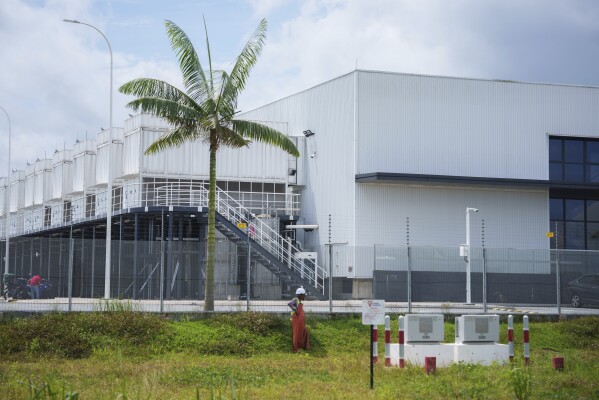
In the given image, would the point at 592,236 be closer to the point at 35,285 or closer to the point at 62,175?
the point at 35,285

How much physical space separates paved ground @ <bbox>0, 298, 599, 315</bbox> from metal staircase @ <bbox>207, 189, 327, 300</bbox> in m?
6.40

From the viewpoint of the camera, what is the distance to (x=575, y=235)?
46469 millimetres

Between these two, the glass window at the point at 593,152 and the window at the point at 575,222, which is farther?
the glass window at the point at 593,152

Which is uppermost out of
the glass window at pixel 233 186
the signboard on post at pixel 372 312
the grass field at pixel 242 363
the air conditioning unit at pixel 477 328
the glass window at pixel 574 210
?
the glass window at pixel 233 186

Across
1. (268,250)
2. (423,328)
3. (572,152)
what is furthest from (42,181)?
(423,328)

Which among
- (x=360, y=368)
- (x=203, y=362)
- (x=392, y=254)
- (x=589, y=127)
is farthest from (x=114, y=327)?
(x=589, y=127)

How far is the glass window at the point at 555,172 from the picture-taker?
151 ft

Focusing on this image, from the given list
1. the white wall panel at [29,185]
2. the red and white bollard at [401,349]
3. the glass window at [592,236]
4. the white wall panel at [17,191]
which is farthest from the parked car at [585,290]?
the white wall panel at [17,191]

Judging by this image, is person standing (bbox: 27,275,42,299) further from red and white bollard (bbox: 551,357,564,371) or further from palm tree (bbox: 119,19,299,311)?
red and white bollard (bbox: 551,357,564,371)

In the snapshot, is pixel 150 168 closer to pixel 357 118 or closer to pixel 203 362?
pixel 357 118

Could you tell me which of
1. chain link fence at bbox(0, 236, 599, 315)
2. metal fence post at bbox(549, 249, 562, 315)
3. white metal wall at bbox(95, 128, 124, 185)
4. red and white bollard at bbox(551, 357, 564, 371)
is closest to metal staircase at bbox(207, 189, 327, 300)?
chain link fence at bbox(0, 236, 599, 315)

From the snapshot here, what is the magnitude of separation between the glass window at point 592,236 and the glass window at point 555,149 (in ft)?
12.1

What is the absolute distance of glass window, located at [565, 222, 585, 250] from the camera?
4612 centimetres

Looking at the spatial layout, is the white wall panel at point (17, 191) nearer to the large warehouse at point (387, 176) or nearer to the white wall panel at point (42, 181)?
the white wall panel at point (42, 181)
